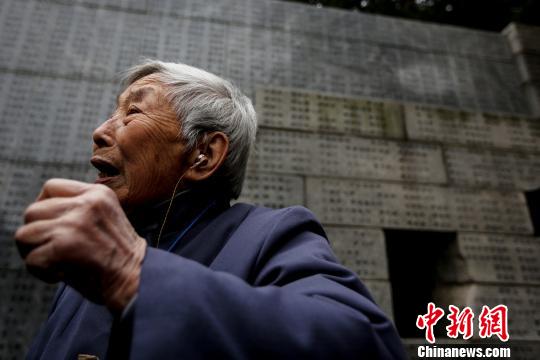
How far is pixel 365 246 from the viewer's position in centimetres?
357

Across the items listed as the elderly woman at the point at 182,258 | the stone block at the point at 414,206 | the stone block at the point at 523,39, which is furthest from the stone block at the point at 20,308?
the stone block at the point at 523,39

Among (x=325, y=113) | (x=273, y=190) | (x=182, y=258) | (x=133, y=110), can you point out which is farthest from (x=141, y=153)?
(x=325, y=113)

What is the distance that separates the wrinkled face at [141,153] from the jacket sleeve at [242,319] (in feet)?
2.30

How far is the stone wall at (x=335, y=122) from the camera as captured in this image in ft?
11.5

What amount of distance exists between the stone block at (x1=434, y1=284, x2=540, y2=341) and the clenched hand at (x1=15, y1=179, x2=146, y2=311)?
3539 millimetres

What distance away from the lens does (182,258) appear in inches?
33.0

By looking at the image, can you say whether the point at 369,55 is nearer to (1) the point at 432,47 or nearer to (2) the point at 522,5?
(1) the point at 432,47

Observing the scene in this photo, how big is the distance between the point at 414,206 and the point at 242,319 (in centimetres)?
344

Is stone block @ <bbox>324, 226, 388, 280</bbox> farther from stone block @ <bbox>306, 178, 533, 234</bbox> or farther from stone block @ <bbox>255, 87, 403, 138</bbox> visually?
stone block @ <bbox>255, 87, 403, 138</bbox>

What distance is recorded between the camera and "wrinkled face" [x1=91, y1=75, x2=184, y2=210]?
4.88 feet

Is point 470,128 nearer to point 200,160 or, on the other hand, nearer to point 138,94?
point 200,160

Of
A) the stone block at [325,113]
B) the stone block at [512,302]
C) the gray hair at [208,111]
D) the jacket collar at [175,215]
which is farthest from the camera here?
→ the stone block at [325,113]

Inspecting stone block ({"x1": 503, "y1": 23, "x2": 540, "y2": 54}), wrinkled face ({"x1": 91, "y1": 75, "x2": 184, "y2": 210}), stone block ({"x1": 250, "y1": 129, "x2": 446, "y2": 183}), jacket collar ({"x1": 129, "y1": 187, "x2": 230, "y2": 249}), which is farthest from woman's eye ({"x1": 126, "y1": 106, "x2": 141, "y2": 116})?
stone block ({"x1": 503, "y1": 23, "x2": 540, "y2": 54})

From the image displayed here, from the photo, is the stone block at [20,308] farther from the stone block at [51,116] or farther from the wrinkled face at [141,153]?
the wrinkled face at [141,153]
